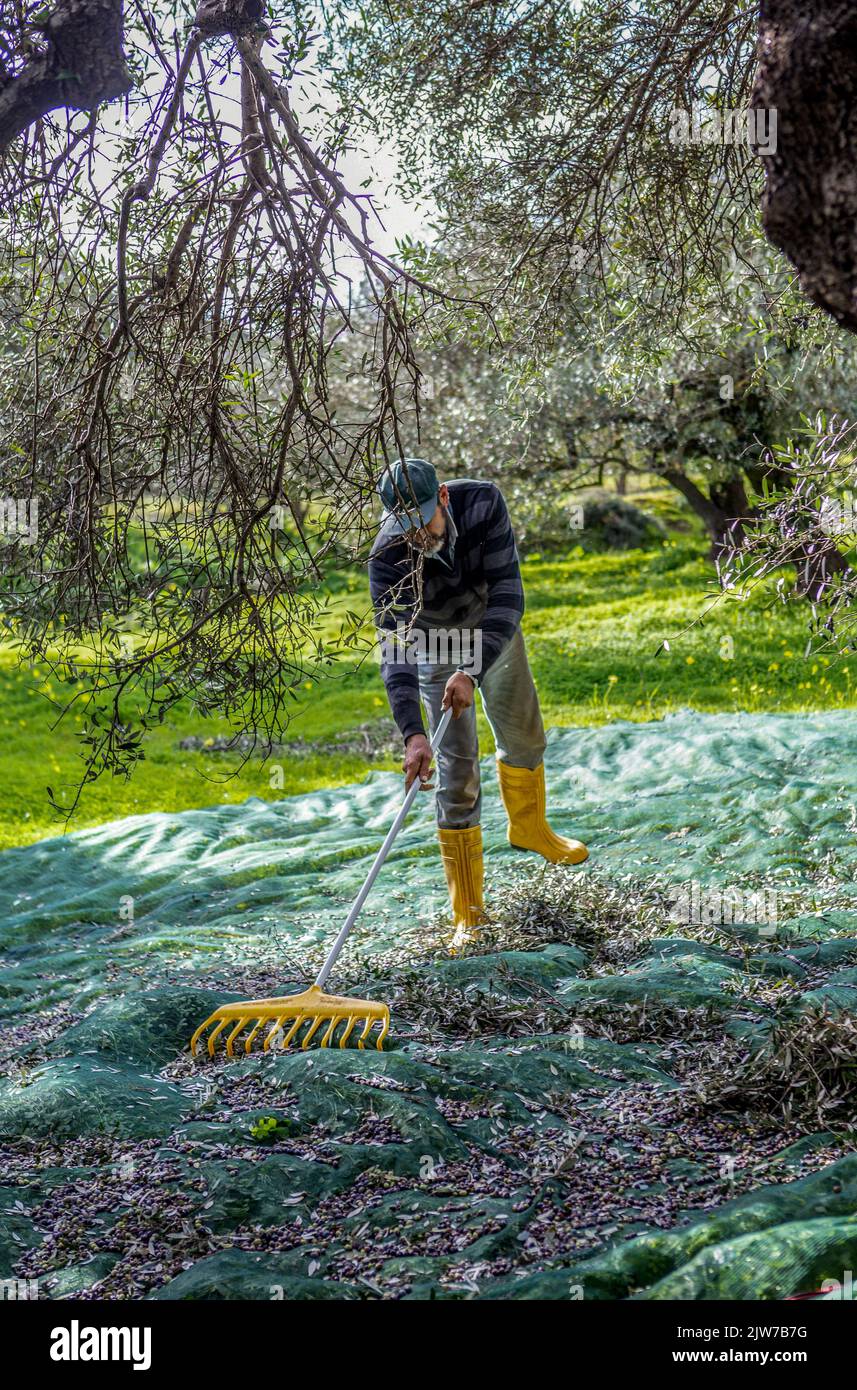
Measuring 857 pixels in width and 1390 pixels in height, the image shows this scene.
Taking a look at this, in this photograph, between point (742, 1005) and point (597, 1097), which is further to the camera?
point (742, 1005)

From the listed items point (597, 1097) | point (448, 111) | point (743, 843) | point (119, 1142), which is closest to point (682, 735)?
point (743, 843)

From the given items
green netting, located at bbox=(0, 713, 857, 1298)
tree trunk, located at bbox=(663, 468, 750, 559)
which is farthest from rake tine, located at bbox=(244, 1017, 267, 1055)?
tree trunk, located at bbox=(663, 468, 750, 559)

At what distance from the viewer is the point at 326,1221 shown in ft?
10.1

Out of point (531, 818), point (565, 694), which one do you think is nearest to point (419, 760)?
point (531, 818)

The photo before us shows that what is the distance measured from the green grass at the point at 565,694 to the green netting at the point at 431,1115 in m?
3.22

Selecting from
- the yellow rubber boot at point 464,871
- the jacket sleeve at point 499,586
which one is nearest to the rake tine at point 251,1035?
the yellow rubber boot at point 464,871

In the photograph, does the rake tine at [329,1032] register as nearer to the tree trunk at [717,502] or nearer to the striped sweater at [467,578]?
the striped sweater at [467,578]

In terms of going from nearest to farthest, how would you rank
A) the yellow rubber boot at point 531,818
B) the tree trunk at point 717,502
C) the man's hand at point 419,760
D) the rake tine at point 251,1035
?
the rake tine at point 251,1035 < the man's hand at point 419,760 < the yellow rubber boot at point 531,818 < the tree trunk at point 717,502

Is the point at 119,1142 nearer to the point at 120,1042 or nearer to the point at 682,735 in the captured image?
the point at 120,1042

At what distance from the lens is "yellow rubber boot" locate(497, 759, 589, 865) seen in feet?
21.3

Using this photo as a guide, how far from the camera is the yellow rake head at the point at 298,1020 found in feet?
13.7

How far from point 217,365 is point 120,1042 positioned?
2482 mm

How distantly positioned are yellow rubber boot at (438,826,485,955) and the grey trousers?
55 millimetres

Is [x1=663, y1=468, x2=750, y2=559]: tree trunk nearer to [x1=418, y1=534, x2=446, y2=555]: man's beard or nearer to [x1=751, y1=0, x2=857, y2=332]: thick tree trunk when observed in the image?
[x1=418, y1=534, x2=446, y2=555]: man's beard
